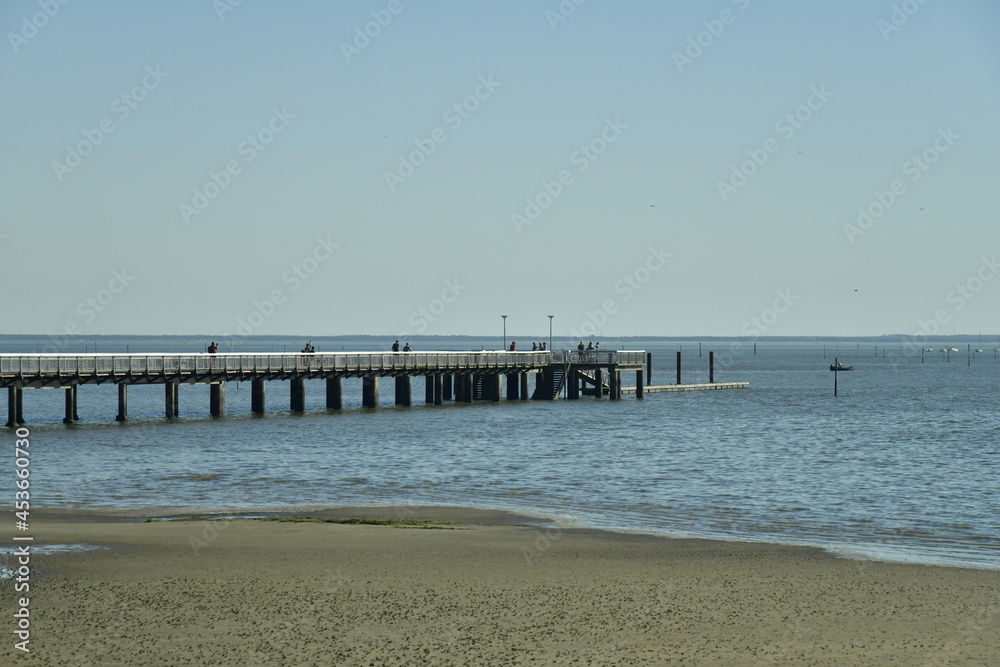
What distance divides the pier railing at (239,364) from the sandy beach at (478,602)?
2570cm

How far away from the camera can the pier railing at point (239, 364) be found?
4520 cm

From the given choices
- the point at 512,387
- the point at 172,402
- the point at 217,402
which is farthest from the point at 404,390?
the point at 172,402

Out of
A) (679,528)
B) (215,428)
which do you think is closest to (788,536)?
(679,528)

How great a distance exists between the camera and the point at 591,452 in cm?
4047

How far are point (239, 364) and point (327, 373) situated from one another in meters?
5.72

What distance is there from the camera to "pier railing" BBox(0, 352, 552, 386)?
45200 mm

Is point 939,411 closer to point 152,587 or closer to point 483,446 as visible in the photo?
point 483,446

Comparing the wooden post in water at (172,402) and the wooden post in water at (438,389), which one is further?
the wooden post in water at (438,389)

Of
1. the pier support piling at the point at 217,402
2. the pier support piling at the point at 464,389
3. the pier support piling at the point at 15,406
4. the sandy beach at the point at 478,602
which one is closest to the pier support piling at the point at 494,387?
the pier support piling at the point at 464,389

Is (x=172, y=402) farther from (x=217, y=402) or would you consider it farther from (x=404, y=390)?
(x=404, y=390)

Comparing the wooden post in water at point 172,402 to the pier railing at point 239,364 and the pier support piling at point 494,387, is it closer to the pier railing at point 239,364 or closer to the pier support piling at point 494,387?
the pier railing at point 239,364

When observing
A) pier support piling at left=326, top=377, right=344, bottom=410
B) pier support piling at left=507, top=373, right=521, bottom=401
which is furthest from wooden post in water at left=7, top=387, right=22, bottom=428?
pier support piling at left=507, top=373, right=521, bottom=401

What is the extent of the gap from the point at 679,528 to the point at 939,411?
49922 millimetres

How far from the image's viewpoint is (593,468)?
35.5 m
